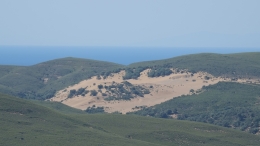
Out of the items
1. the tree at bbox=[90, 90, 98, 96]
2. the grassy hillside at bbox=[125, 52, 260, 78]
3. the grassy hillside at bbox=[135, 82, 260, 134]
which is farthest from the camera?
the grassy hillside at bbox=[125, 52, 260, 78]

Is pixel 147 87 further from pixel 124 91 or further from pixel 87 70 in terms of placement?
pixel 87 70

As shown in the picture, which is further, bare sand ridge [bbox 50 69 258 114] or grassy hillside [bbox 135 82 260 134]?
bare sand ridge [bbox 50 69 258 114]

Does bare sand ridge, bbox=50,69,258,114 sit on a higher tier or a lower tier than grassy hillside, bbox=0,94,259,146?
lower

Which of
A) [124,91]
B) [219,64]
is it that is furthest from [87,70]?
[124,91]

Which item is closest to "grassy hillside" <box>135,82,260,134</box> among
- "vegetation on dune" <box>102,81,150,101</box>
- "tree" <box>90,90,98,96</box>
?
"vegetation on dune" <box>102,81,150,101</box>

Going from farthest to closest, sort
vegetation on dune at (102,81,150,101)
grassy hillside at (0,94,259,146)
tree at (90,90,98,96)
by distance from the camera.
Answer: tree at (90,90,98,96), vegetation on dune at (102,81,150,101), grassy hillside at (0,94,259,146)

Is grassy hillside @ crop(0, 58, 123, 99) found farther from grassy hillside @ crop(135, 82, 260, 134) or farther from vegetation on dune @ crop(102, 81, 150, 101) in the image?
grassy hillside @ crop(135, 82, 260, 134)

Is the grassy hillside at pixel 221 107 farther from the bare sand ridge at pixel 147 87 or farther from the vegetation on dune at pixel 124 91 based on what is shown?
the vegetation on dune at pixel 124 91
